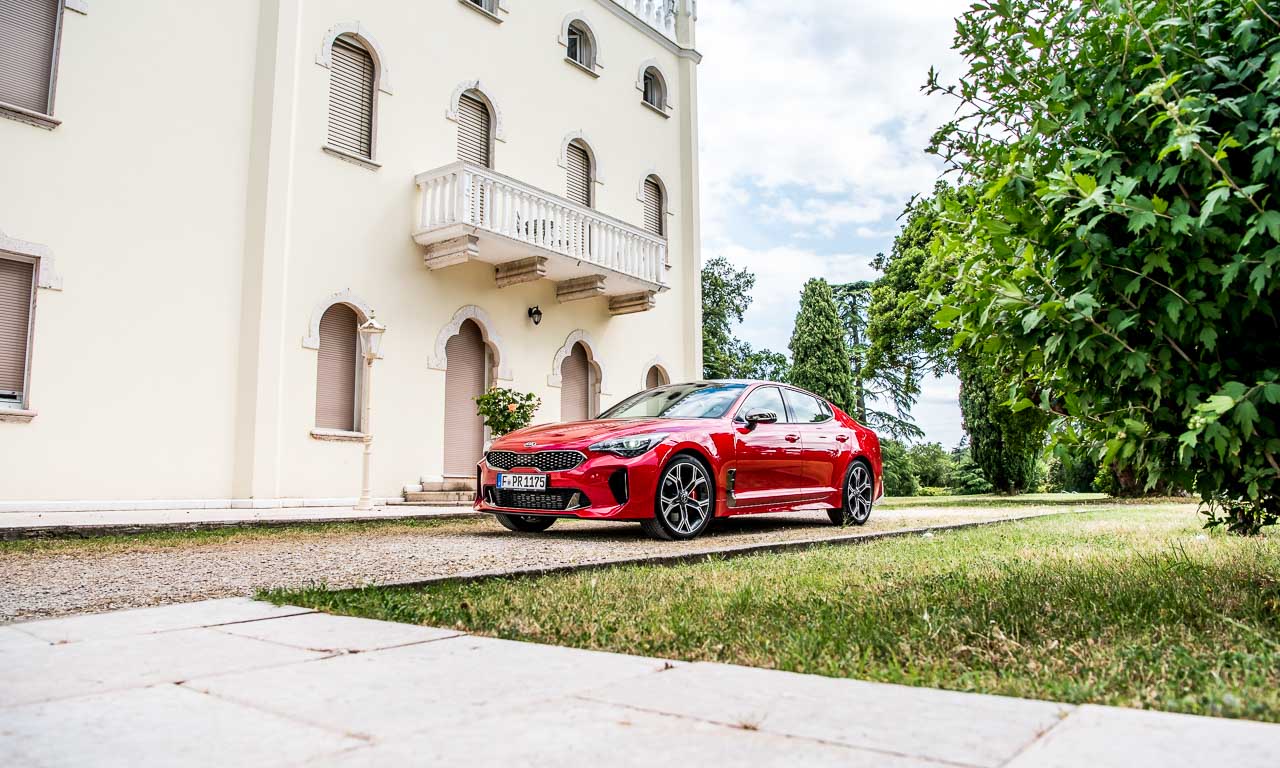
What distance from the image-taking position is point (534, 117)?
1752 centimetres

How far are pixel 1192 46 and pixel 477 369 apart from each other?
1381 centimetres

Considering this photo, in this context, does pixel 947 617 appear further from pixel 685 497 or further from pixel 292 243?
pixel 292 243

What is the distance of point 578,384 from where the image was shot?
1853 centimetres

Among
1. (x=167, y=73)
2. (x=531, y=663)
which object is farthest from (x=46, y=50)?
(x=531, y=663)

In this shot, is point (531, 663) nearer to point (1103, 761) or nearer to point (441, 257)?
point (1103, 761)

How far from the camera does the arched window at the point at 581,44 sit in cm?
1903

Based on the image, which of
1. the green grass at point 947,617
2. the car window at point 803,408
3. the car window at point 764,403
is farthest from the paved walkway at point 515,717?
the car window at point 803,408

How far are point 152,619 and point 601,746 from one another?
274 cm

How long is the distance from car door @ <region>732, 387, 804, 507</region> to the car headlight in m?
1.10

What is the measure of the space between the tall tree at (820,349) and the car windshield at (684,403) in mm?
31279

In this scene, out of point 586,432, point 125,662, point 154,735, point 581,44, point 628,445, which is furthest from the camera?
point 581,44

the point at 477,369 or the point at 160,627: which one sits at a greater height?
the point at 477,369

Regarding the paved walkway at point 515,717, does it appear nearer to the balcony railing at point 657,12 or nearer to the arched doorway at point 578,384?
the arched doorway at point 578,384

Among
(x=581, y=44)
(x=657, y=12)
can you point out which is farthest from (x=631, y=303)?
(x=657, y=12)
